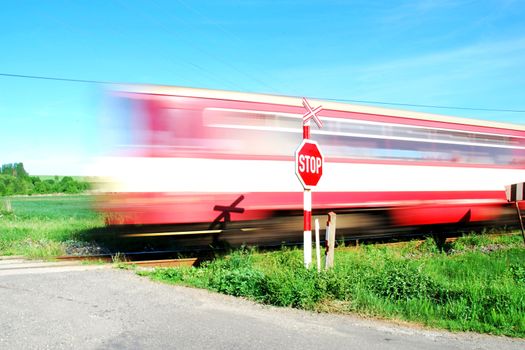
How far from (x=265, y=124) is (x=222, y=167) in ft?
4.66

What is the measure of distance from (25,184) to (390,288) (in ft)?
186

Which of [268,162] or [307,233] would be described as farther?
[268,162]

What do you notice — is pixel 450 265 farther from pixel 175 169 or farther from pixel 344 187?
pixel 175 169

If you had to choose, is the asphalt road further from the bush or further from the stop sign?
the stop sign

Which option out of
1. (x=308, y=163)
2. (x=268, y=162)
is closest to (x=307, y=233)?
(x=308, y=163)

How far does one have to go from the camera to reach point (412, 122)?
1235 cm

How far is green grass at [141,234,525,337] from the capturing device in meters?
5.59

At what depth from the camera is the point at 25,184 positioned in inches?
2180

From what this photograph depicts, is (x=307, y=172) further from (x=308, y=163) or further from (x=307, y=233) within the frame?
(x=307, y=233)

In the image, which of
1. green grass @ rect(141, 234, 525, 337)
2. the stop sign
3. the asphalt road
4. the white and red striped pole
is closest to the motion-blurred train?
green grass @ rect(141, 234, 525, 337)

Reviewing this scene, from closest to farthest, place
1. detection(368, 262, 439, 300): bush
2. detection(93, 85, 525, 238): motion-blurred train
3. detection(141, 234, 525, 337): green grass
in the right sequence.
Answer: detection(141, 234, 525, 337): green grass, detection(368, 262, 439, 300): bush, detection(93, 85, 525, 238): motion-blurred train

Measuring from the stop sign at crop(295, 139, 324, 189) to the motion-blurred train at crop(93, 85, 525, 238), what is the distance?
237cm

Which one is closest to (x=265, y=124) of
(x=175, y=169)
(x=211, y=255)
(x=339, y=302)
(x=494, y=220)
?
(x=175, y=169)

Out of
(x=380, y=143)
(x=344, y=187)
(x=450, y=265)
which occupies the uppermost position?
(x=380, y=143)
